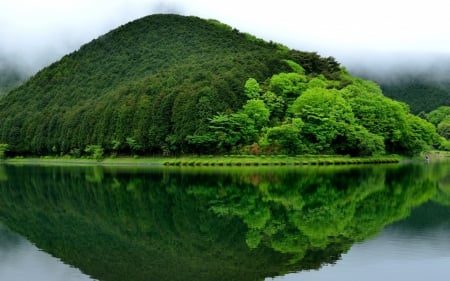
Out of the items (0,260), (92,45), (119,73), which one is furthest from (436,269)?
(92,45)

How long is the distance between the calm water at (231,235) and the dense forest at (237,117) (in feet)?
159

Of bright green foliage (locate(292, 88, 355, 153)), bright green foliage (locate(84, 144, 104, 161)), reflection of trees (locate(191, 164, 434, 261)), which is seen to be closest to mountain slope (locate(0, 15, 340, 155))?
bright green foliage (locate(84, 144, 104, 161))

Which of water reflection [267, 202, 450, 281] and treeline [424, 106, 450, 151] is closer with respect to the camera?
water reflection [267, 202, 450, 281]

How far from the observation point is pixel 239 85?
10038 centimetres

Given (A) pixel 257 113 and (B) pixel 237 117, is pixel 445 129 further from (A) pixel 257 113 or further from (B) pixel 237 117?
(B) pixel 237 117

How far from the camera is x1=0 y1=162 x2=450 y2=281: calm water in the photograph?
1711 centimetres

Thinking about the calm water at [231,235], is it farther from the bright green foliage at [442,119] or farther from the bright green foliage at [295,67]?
the bright green foliage at [442,119]

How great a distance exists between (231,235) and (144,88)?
10256cm

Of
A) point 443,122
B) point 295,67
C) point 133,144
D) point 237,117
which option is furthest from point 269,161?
point 443,122

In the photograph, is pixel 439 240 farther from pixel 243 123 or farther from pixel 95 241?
pixel 243 123

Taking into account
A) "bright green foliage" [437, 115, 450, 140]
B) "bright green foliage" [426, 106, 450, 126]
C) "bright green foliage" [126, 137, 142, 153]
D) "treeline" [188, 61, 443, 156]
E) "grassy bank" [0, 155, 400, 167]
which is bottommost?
"grassy bank" [0, 155, 400, 167]

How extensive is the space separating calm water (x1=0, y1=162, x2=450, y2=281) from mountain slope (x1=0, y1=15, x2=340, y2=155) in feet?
186

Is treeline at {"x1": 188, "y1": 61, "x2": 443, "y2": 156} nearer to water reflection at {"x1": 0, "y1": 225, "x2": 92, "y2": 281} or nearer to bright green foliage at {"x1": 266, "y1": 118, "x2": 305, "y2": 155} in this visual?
bright green foliage at {"x1": 266, "y1": 118, "x2": 305, "y2": 155}

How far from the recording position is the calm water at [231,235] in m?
17.1
